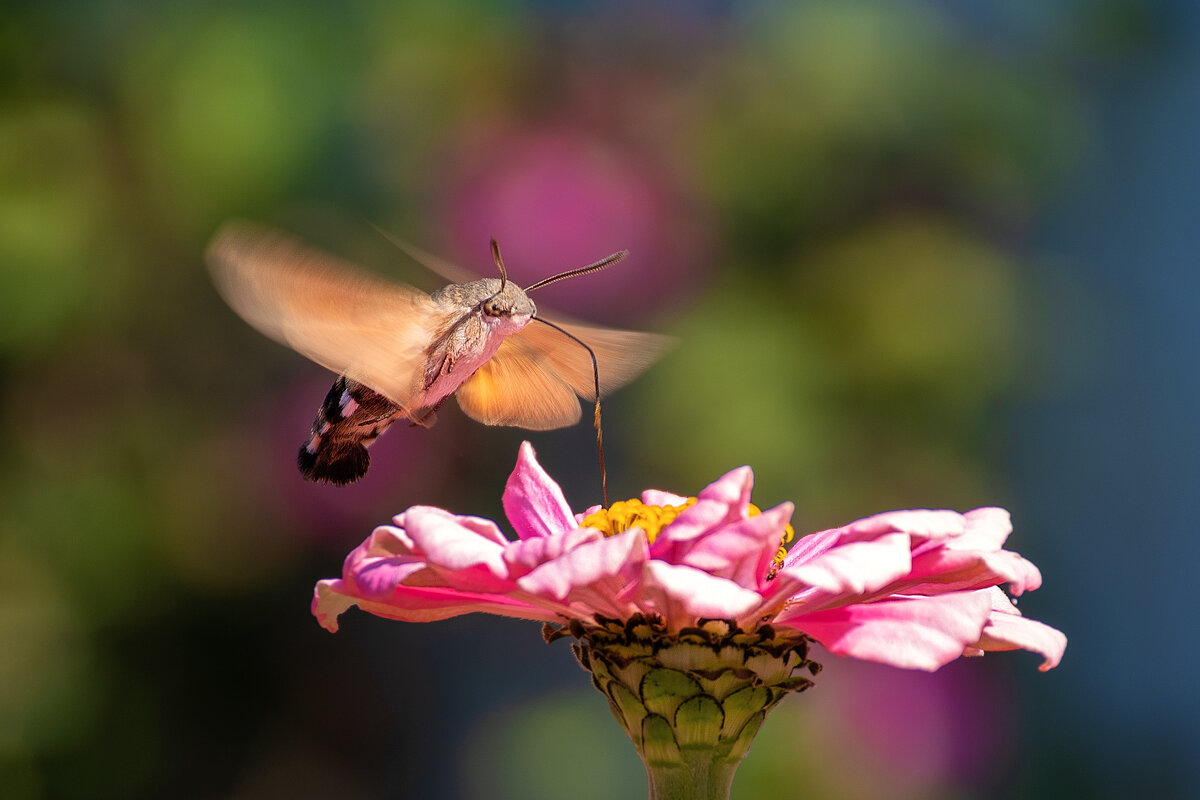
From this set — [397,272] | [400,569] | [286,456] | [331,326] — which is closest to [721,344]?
[397,272]

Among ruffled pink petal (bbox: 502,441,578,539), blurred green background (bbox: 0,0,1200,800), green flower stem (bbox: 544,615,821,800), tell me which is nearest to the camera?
green flower stem (bbox: 544,615,821,800)

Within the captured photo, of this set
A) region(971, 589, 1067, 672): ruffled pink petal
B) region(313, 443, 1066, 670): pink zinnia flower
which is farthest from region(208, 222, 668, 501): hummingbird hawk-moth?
region(971, 589, 1067, 672): ruffled pink petal

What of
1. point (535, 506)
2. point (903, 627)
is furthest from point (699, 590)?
point (535, 506)

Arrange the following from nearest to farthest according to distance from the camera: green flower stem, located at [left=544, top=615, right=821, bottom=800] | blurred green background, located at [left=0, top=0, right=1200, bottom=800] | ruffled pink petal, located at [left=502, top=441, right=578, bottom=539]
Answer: green flower stem, located at [left=544, top=615, right=821, bottom=800], ruffled pink petal, located at [left=502, top=441, right=578, bottom=539], blurred green background, located at [left=0, top=0, right=1200, bottom=800]

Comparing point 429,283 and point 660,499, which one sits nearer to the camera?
point 660,499

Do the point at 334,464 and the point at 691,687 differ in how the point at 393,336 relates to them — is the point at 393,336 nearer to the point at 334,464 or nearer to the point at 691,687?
the point at 334,464

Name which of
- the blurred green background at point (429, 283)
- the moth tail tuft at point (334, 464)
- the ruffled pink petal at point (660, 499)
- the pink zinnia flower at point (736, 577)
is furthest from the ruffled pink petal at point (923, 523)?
the blurred green background at point (429, 283)

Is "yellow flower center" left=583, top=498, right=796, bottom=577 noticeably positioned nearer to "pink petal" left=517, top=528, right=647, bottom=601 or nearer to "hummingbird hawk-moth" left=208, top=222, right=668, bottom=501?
"hummingbird hawk-moth" left=208, top=222, right=668, bottom=501
